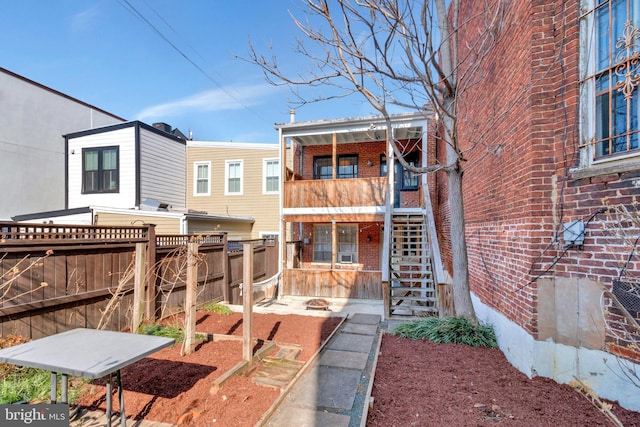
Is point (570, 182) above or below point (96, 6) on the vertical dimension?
below

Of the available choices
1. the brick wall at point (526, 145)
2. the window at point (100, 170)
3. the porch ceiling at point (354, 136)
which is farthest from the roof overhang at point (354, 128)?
the window at point (100, 170)

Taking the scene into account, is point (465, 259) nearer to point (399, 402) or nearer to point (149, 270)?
point (399, 402)

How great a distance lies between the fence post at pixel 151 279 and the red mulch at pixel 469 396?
157 inches

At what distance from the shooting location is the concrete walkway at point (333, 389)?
2.71m

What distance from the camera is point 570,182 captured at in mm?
3092

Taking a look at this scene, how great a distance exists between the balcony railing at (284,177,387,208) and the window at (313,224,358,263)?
78.0 inches

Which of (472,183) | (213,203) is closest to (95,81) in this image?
(213,203)

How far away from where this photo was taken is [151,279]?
5.42 metres

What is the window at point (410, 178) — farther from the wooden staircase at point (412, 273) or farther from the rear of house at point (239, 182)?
the rear of house at point (239, 182)

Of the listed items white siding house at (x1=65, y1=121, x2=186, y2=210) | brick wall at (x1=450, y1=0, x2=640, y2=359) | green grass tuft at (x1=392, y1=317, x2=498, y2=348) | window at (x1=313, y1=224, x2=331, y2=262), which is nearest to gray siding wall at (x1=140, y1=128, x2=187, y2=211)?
white siding house at (x1=65, y1=121, x2=186, y2=210)

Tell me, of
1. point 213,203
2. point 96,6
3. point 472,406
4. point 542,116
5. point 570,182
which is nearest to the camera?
point 472,406

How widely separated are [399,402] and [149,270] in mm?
4531

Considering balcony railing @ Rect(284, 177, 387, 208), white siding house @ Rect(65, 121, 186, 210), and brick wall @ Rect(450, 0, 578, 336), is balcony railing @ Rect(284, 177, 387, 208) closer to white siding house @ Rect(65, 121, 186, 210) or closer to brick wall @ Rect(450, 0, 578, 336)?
white siding house @ Rect(65, 121, 186, 210)

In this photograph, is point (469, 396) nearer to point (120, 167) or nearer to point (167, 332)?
point (167, 332)
